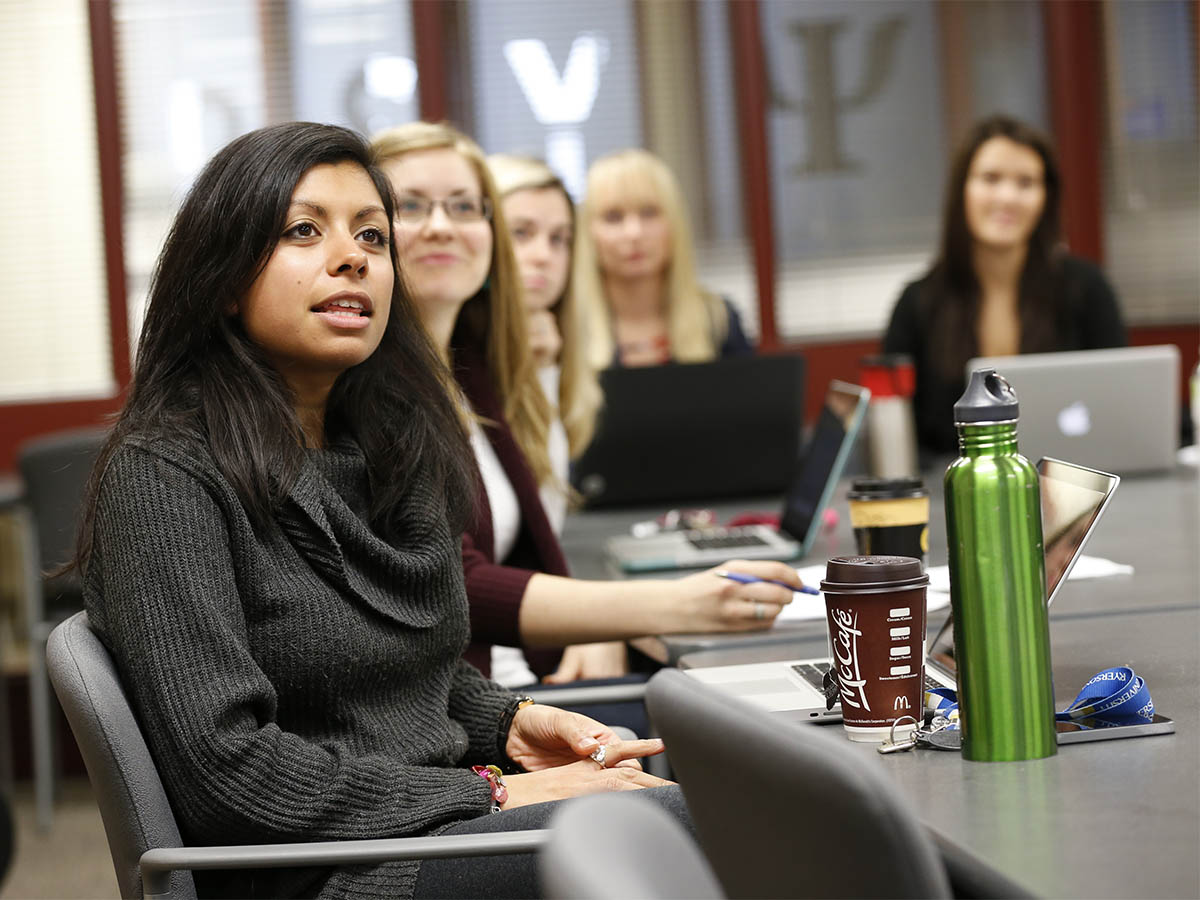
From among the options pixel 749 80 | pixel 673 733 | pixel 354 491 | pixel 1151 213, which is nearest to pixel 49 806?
pixel 354 491

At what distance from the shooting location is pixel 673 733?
2.59ft

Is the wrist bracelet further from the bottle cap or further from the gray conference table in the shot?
the bottle cap

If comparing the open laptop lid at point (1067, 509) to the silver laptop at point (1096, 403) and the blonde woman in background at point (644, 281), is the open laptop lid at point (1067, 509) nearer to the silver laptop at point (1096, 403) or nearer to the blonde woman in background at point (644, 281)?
the silver laptop at point (1096, 403)

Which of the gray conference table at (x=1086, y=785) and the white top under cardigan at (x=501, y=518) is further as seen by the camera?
the white top under cardigan at (x=501, y=518)

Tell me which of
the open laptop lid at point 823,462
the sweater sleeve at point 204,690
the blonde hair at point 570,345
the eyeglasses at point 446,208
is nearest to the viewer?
the sweater sleeve at point 204,690

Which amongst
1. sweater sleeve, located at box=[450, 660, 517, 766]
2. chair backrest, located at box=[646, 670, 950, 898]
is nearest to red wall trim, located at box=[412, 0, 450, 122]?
sweater sleeve, located at box=[450, 660, 517, 766]

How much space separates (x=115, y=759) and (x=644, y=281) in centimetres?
267

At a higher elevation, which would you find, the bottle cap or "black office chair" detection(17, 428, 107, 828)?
the bottle cap

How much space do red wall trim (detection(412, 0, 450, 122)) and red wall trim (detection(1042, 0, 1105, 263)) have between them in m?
2.04

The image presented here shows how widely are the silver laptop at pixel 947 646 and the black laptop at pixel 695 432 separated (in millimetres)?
1249

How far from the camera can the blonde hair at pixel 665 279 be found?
141 inches

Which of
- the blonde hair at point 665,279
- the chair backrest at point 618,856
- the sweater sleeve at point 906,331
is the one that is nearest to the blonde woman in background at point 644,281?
the blonde hair at point 665,279

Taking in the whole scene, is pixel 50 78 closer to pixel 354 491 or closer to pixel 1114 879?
pixel 354 491

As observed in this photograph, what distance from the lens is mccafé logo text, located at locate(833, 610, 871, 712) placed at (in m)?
1.11
